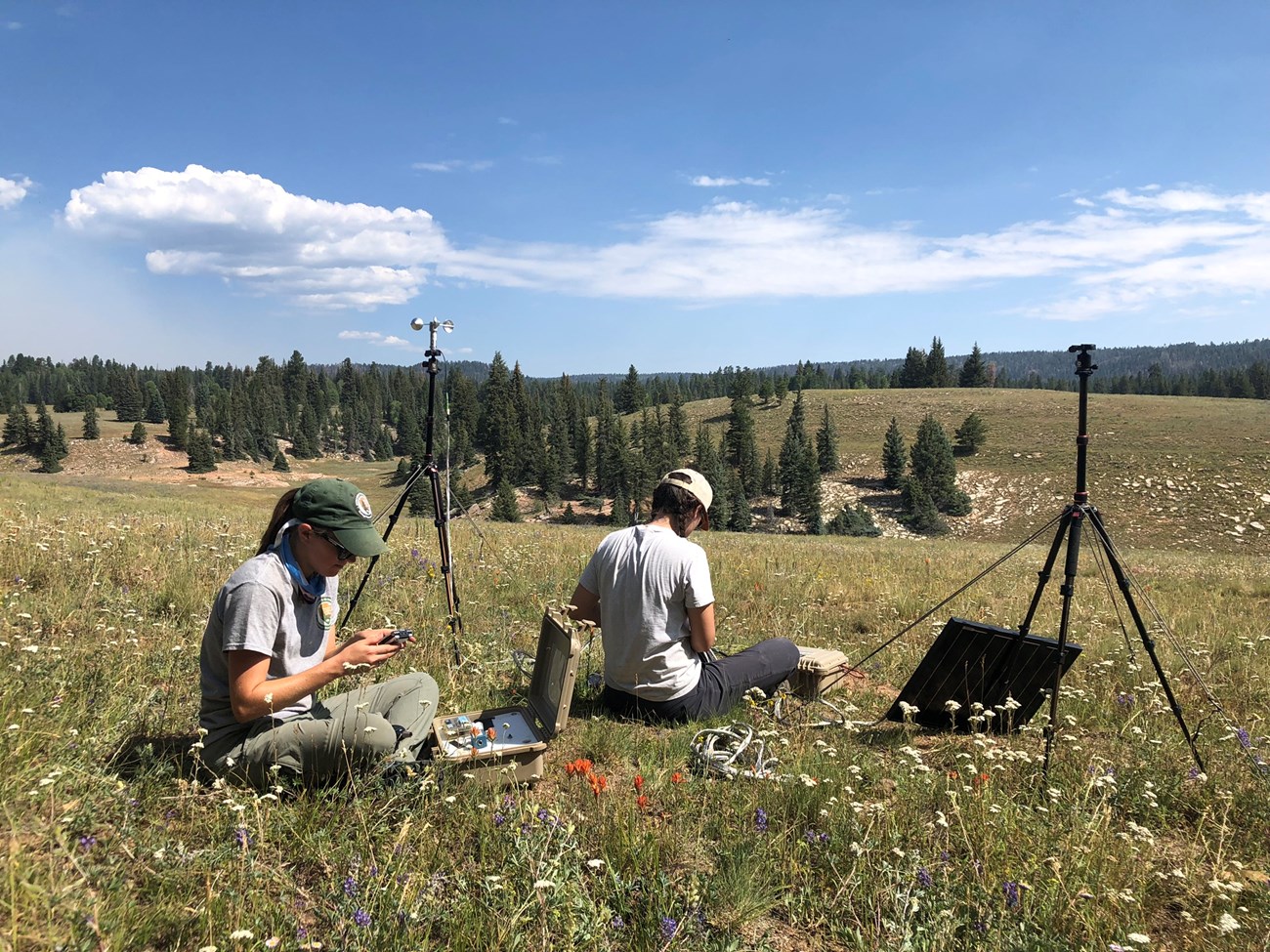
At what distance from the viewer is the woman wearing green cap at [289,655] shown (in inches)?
119

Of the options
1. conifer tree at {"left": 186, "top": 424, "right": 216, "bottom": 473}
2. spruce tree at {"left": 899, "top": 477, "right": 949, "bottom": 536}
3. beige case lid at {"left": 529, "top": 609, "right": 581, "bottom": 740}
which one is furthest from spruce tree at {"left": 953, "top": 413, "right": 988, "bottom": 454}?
conifer tree at {"left": 186, "top": 424, "right": 216, "bottom": 473}

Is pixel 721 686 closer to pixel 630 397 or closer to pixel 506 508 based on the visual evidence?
pixel 506 508

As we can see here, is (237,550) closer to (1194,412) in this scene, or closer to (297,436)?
(1194,412)

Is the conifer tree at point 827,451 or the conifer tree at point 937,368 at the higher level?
the conifer tree at point 937,368

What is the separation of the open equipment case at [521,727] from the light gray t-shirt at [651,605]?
1.63 ft

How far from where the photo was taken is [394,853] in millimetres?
2766

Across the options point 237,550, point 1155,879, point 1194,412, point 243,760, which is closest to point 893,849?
point 1155,879

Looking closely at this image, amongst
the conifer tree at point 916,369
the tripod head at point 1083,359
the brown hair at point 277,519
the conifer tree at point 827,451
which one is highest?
the conifer tree at point 916,369

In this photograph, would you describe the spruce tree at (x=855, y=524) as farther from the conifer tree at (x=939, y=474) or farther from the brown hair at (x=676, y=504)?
the brown hair at (x=676, y=504)

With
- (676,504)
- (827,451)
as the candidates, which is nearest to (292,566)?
(676,504)

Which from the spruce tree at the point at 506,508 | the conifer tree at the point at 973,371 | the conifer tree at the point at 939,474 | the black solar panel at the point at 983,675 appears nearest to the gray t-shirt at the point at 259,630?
the black solar panel at the point at 983,675

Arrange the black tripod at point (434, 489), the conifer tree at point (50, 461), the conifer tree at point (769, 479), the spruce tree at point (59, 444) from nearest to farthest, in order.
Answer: the black tripod at point (434, 489)
the conifer tree at point (769, 479)
the conifer tree at point (50, 461)
the spruce tree at point (59, 444)

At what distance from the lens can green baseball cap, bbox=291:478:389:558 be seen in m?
3.24

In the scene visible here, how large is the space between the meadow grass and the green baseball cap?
1.09 metres
